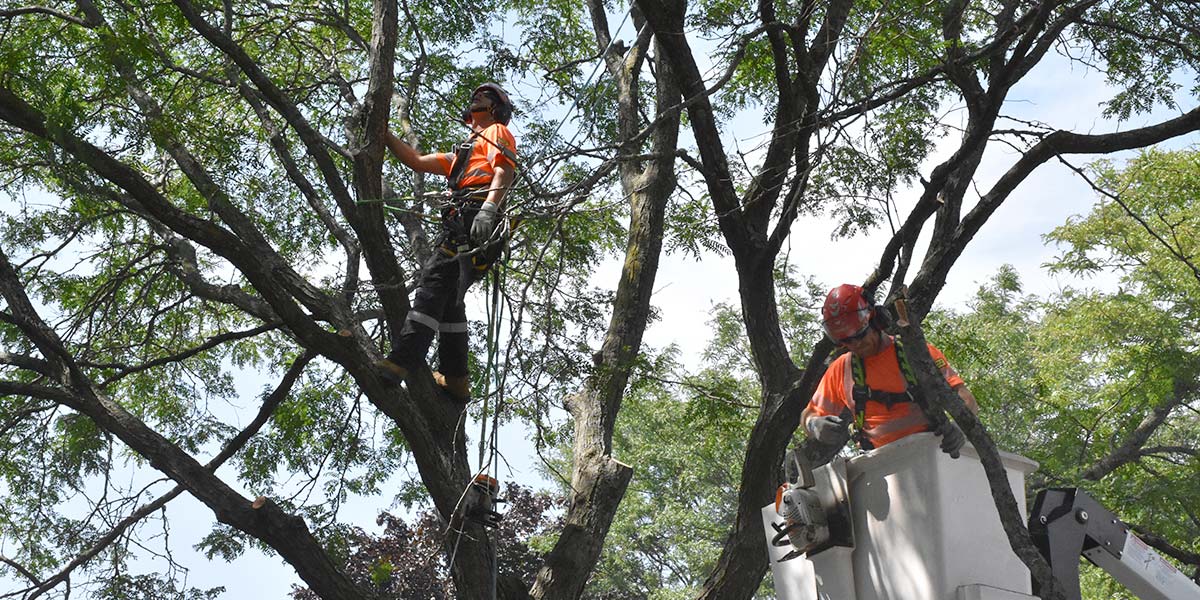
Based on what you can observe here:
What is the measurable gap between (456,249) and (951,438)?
2.54 m

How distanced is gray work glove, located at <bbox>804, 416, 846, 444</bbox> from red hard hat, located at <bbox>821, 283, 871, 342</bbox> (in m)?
0.37

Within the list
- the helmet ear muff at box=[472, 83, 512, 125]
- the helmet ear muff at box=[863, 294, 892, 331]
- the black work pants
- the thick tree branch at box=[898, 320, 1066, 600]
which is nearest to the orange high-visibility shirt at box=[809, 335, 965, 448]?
the helmet ear muff at box=[863, 294, 892, 331]

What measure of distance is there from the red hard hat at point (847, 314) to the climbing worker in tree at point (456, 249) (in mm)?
1382

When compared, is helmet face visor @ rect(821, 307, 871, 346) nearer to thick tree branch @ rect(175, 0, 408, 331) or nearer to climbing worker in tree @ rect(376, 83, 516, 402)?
climbing worker in tree @ rect(376, 83, 516, 402)

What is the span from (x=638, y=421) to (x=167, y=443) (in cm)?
1370

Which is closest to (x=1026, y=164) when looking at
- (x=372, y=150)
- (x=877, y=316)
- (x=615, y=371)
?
(x=877, y=316)

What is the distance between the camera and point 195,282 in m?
6.38

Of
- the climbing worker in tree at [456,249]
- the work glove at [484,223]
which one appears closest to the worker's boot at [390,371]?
the climbing worker in tree at [456,249]

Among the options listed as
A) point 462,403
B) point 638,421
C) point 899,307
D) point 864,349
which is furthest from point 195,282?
point 638,421

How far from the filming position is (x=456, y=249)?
5.12 m

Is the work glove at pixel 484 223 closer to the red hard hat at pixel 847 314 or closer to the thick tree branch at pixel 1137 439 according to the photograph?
the red hard hat at pixel 847 314

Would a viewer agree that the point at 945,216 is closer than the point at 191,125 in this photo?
Yes

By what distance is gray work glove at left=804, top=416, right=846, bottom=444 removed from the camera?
4.35 metres

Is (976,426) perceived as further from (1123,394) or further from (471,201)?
(1123,394)
